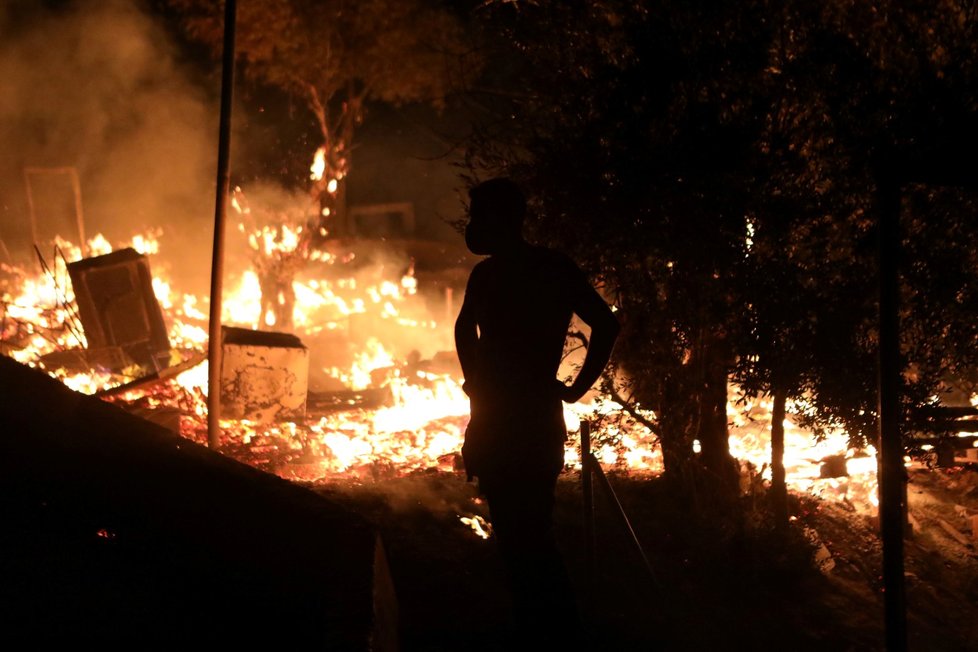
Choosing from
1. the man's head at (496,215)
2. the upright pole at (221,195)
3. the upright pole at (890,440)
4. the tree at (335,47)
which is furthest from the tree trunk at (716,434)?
the tree at (335,47)

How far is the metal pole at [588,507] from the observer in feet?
16.3

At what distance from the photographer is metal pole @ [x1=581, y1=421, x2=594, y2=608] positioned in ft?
16.3

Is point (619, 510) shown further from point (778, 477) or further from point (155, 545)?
point (155, 545)

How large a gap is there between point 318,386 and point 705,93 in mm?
10797

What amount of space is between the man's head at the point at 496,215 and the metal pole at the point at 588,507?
1.82 meters

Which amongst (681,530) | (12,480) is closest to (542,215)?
(681,530)

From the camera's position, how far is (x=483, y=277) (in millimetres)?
3613

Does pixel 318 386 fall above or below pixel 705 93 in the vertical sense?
below

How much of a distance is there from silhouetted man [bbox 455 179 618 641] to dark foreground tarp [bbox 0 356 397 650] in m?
0.69

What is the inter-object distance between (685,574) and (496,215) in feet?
11.4

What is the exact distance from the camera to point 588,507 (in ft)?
16.6

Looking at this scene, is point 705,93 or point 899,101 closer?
point 899,101

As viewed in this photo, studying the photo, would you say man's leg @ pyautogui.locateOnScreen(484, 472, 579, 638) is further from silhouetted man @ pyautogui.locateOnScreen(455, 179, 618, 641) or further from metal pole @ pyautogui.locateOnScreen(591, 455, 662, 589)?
metal pole @ pyautogui.locateOnScreen(591, 455, 662, 589)

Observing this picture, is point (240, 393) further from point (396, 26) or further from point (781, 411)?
point (396, 26)
